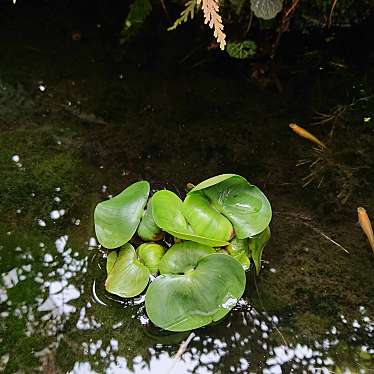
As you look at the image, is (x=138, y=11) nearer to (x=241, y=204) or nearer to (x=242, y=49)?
(x=242, y=49)

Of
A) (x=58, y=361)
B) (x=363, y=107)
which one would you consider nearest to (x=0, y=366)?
(x=58, y=361)

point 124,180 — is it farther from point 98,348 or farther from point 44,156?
Result: point 98,348

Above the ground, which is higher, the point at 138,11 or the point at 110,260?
the point at 138,11

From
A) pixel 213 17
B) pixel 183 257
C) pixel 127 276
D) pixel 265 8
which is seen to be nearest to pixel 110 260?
pixel 127 276

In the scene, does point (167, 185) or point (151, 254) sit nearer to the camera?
point (151, 254)

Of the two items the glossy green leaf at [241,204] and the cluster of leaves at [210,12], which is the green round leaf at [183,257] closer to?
the glossy green leaf at [241,204]
